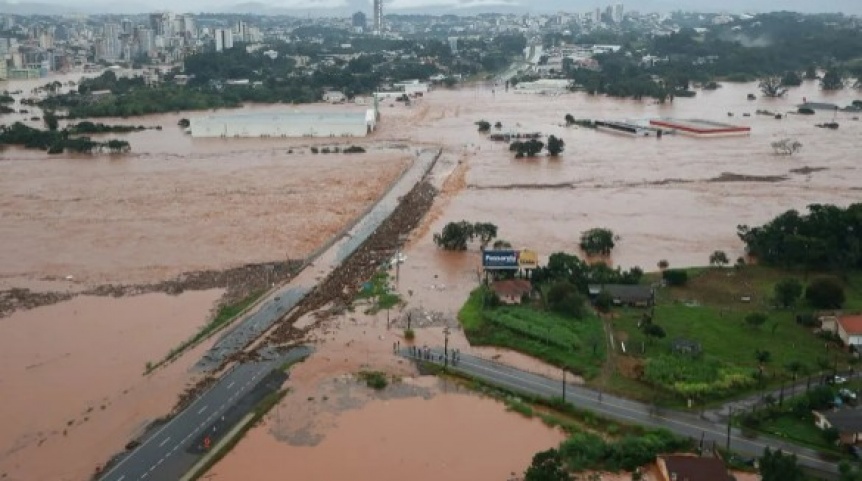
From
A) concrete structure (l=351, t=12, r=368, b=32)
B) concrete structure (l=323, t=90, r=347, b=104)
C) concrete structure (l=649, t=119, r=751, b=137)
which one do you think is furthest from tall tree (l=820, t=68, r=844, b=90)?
concrete structure (l=351, t=12, r=368, b=32)

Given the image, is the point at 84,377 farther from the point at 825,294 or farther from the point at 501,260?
the point at 825,294

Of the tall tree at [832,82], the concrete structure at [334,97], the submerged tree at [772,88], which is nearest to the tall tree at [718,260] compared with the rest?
the concrete structure at [334,97]

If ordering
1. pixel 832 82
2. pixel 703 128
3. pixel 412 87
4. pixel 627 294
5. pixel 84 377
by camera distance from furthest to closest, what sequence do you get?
1. pixel 412 87
2. pixel 832 82
3. pixel 703 128
4. pixel 627 294
5. pixel 84 377

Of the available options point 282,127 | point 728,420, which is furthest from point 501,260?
point 282,127

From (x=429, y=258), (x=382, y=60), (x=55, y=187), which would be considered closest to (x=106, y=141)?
(x=55, y=187)

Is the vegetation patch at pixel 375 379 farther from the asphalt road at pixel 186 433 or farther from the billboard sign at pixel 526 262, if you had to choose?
the billboard sign at pixel 526 262

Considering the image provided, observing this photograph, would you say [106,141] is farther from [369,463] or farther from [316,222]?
[369,463]
